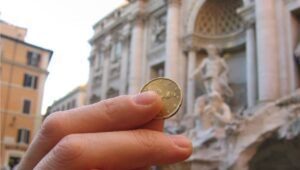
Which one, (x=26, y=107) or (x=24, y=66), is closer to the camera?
(x=26, y=107)

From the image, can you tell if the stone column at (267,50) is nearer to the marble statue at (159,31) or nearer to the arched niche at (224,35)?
the arched niche at (224,35)

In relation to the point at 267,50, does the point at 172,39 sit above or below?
above

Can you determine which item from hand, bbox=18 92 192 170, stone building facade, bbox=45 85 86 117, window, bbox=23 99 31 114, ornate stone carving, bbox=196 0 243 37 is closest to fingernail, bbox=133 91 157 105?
hand, bbox=18 92 192 170

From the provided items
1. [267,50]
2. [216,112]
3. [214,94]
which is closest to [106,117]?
[216,112]

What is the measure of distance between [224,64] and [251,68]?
3.50 ft

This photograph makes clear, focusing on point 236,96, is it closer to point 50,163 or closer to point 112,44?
point 112,44

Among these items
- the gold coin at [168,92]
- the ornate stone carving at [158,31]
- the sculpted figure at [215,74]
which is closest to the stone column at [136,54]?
the ornate stone carving at [158,31]

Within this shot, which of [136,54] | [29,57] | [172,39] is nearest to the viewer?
[172,39]

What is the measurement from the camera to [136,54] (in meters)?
23.7

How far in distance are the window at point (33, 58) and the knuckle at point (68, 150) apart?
33.7m

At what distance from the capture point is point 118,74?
2664 centimetres

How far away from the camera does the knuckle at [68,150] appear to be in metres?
1.26

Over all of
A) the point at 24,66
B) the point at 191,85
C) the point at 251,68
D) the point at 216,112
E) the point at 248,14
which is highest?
the point at 24,66

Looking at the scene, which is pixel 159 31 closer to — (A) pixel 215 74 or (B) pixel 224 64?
(B) pixel 224 64
